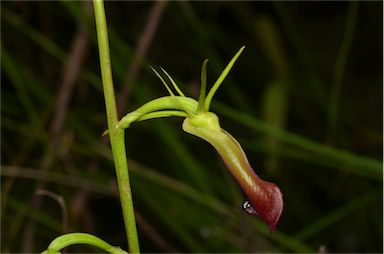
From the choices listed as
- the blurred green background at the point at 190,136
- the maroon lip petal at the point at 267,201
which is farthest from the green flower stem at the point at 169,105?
the blurred green background at the point at 190,136

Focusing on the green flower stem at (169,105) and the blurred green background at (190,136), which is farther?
the blurred green background at (190,136)

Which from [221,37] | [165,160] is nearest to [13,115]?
[165,160]

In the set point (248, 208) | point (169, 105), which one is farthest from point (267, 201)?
point (169, 105)

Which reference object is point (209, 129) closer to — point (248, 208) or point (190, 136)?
point (248, 208)

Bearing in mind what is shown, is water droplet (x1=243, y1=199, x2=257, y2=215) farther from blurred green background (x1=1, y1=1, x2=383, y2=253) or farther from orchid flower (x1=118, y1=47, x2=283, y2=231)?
blurred green background (x1=1, y1=1, x2=383, y2=253)

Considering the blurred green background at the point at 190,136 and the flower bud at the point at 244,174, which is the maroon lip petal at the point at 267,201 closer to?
the flower bud at the point at 244,174

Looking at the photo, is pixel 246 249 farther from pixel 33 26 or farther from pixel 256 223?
pixel 33 26
